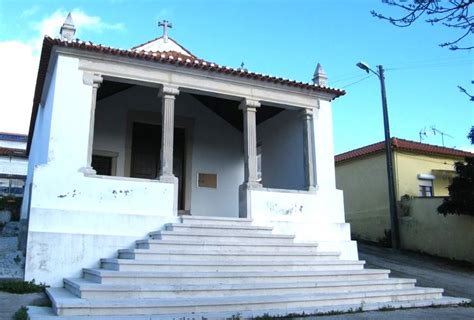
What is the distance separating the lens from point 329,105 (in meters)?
11.2

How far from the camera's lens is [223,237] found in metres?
8.58

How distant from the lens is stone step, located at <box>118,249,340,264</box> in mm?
7480

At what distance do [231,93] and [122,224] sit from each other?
366 centimetres

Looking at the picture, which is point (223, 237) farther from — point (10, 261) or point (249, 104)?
point (10, 261)

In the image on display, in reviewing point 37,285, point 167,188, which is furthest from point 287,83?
point 37,285

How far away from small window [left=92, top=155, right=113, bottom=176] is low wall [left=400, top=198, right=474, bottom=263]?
1009 centimetres

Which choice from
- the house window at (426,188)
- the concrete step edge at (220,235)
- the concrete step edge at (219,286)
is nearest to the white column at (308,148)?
the concrete step edge at (220,235)

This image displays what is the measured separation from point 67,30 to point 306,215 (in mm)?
6106

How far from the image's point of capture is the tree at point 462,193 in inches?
525

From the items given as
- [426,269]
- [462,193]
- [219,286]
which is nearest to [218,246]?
[219,286]

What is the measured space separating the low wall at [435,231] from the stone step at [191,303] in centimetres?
812

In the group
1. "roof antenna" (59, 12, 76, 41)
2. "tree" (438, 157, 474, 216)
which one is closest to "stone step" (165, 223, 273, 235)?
"roof antenna" (59, 12, 76, 41)

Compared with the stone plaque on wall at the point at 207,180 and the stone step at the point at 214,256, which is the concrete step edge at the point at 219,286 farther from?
the stone plaque on wall at the point at 207,180

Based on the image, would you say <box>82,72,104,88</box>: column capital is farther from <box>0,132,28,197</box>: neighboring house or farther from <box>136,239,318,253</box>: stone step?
<box>0,132,28,197</box>: neighboring house
